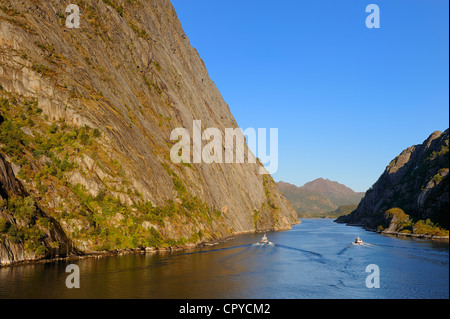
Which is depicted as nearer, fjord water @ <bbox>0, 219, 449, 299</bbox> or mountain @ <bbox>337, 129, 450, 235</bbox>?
fjord water @ <bbox>0, 219, 449, 299</bbox>

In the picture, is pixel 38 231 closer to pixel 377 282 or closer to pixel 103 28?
pixel 377 282

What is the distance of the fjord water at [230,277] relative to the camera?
4397 cm

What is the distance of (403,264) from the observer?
222 feet

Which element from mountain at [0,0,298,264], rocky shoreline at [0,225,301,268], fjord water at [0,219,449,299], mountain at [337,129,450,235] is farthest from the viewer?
Answer: mountain at [337,129,450,235]

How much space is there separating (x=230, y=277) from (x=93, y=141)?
42004mm

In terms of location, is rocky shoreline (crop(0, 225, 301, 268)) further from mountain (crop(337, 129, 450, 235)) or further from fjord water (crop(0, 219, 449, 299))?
mountain (crop(337, 129, 450, 235))

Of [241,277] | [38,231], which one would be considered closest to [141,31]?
[38,231]

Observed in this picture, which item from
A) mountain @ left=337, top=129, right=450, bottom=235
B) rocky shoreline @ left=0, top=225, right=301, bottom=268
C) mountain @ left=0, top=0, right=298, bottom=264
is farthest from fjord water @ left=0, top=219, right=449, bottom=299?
mountain @ left=337, top=129, right=450, bottom=235

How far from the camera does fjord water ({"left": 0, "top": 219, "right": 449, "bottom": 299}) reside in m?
44.0

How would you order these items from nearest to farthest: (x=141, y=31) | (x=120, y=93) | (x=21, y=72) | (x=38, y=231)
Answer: (x=38, y=231) → (x=21, y=72) → (x=120, y=93) → (x=141, y=31)

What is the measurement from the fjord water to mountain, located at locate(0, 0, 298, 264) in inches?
239

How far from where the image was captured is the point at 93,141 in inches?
2995

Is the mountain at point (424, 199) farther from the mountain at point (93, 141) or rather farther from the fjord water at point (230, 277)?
the mountain at point (93, 141)
